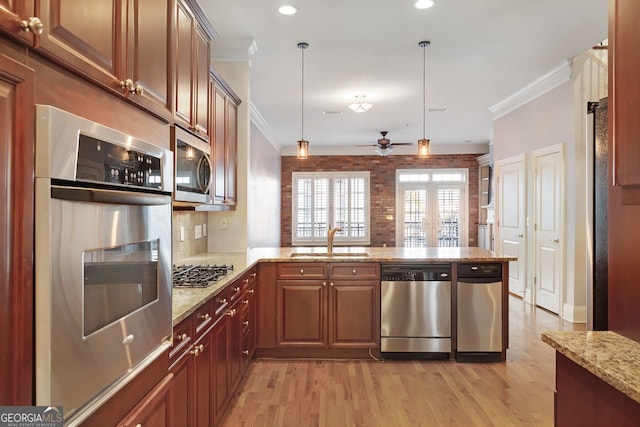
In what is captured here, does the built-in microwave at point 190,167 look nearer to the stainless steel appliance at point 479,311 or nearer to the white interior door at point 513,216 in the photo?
the stainless steel appliance at point 479,311

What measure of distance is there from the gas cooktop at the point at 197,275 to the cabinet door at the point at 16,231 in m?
1.36

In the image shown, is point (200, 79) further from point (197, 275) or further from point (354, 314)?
point (354, 314)

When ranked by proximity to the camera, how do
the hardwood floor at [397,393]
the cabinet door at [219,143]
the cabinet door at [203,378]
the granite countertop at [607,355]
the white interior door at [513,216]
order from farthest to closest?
the white interior door at [513,216]
the cabinet door at [219,143]
the hardwood floor at [397,393]
the cabinet door at [203,378]
the granite countertop at [607,355]

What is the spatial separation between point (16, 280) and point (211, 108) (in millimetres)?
2383

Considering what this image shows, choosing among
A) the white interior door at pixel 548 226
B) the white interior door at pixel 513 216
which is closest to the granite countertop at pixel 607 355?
the white interior door at pixel 548 226

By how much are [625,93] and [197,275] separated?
84.9 inches

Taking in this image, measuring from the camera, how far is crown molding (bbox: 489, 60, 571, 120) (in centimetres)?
453

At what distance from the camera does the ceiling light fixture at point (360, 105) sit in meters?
5.46

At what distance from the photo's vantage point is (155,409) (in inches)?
51.6

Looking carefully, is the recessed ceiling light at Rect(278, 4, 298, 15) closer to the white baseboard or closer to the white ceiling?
the white ceiling

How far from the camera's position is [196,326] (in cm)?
184

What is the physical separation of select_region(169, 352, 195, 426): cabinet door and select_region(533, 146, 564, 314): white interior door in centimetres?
447

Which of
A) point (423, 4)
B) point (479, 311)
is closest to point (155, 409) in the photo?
point (479, 311)

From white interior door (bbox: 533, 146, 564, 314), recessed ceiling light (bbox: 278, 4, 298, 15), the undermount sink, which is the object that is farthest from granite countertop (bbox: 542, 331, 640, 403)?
white interior door (bbox: 533, 146, 564, 314)
